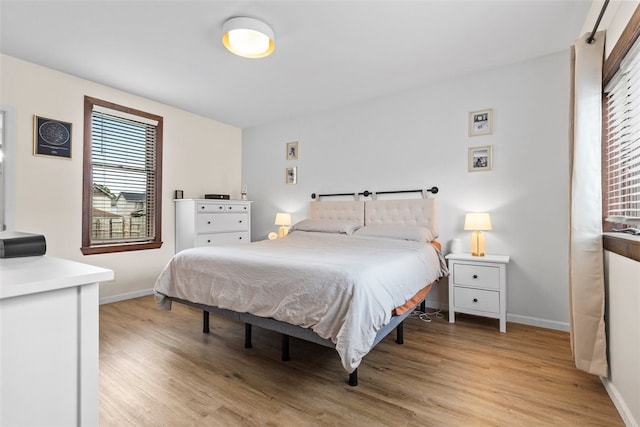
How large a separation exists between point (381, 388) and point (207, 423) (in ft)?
3.26

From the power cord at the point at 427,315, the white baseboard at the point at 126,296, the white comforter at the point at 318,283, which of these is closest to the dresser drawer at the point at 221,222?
the white baseboard at the point at 126,296

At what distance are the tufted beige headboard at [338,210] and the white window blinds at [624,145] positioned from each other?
93.2 inches

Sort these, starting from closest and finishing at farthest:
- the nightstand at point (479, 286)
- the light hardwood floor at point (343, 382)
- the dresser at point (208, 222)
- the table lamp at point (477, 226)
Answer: the light hardwood floor at point (343, 382) < the nightstand at point (479, 286) < the table lamp at point (477, 226) < the dresser at point (208, 222)

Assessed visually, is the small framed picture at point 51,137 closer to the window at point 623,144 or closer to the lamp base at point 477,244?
the lamp base at point 477,244

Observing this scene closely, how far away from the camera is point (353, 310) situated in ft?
5.65

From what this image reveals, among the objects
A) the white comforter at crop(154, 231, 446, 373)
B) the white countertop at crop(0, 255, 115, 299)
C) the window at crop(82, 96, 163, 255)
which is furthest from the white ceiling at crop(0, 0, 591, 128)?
the white countertop at crop(0, 255, 115, 299)

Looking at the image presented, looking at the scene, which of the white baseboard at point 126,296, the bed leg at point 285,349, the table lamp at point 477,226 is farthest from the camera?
the white baseboard at point 126,296

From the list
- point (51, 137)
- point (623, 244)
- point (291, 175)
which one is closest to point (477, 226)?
point (623, 244)

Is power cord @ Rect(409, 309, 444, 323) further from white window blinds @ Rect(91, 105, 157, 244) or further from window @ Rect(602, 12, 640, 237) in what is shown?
white window blinds @ Rect(91, 105, 157, 244)

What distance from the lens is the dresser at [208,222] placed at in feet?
13.4

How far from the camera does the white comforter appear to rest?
5.81 feet

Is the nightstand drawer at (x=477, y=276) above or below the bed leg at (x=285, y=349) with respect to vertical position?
above

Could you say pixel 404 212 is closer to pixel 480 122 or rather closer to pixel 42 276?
pixel 480 122

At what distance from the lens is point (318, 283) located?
6.21 feet
